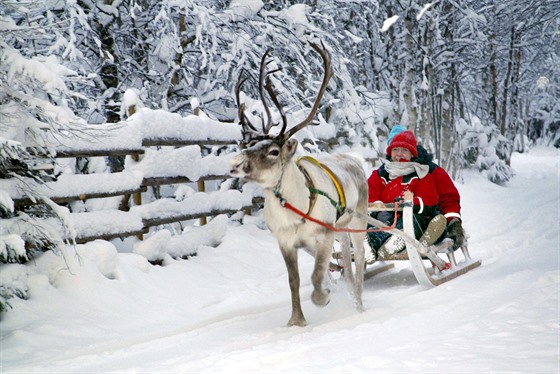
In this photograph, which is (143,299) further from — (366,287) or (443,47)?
(443,47)

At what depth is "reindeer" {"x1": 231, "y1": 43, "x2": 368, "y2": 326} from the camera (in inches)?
189

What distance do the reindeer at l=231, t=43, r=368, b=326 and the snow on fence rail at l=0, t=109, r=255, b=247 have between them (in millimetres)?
1894

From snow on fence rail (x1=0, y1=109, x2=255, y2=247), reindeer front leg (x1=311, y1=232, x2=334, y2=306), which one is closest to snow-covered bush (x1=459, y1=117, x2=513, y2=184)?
snow on fence rail (x1=0, y1=109, x2=255, y2=247)

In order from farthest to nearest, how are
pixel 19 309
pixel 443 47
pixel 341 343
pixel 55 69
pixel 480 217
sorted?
pixel 443 47 < pixel 480 217 < pixel 19 309 < pixel 55 69 < pixel 341 343

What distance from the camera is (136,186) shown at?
723 cm

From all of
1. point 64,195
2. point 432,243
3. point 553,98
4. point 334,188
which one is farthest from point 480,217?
point 553,98

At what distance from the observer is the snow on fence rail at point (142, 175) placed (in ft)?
20.8

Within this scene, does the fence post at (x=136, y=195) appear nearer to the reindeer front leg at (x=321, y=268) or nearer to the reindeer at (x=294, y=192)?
the reindeer at (x=294, y=192)

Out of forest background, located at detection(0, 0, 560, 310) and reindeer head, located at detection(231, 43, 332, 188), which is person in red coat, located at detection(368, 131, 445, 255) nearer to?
forest background, located at detection(0, 0, 560, 310)

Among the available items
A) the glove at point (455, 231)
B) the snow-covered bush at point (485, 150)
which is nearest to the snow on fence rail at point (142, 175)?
the glove at point (455, 231)

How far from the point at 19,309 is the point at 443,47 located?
16.6m

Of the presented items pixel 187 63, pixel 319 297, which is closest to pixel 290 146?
pixel 319 297

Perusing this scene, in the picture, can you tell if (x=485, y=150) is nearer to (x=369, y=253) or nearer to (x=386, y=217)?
(x=386, y=217)

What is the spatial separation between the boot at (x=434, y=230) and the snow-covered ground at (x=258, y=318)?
21.6 inches
